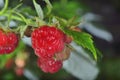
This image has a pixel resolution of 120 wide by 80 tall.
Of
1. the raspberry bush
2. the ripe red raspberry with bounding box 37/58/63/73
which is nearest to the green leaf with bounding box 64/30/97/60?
the raspberry bush

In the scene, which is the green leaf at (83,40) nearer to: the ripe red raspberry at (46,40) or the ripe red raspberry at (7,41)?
the ripe red raspberry at (46,40)

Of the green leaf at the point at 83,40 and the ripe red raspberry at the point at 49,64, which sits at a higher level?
the green leaf at the point at 83,40

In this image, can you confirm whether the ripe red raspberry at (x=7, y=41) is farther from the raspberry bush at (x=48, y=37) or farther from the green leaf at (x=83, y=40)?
the green leaf at (x=83, y=40)

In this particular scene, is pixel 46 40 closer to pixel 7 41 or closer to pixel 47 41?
pixel 47 41

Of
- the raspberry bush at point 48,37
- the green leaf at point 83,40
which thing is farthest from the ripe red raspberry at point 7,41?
the green leaf at point 83,40

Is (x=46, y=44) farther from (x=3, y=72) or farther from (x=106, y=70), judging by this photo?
(x=106, y=70)

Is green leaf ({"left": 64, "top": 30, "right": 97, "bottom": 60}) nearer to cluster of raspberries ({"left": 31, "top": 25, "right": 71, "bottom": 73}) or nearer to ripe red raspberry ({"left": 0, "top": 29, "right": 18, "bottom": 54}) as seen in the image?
cluster of raspberries ({"left": 31, "top": 25, "right": 71, "bottom": 73})

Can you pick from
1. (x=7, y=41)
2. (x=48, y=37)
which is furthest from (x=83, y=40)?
(x=7, y=41)

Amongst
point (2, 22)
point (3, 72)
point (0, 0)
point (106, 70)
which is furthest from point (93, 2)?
point (2, 22)
